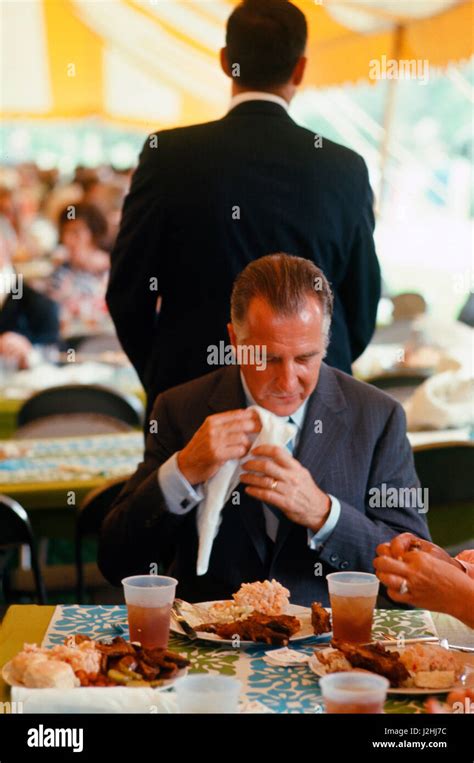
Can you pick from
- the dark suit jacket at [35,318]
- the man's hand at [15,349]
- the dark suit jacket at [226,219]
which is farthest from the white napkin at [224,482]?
the dark suit jacket at [35,318]

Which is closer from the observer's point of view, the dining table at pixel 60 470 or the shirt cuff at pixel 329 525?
the shirt cuff at pixel 329 525

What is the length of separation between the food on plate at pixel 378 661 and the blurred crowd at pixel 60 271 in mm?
3407

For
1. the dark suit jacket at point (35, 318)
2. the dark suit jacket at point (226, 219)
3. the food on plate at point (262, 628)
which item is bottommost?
the food on plate at point (262, 628)

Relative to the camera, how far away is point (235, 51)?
3432mm

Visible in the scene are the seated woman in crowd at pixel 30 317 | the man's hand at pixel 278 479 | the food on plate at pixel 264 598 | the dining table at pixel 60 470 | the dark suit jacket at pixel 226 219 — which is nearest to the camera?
the food on plate at pixel 264 598

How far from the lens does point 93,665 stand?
187 centimetres

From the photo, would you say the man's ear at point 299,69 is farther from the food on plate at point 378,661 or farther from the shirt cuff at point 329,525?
the food on plate at point 378,661

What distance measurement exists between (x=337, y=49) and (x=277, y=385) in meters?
5.50

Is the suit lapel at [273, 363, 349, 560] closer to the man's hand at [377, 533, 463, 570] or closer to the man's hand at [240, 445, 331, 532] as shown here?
the man's hand at [240, 445, 331, 532]

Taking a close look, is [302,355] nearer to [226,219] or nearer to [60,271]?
[226,219]

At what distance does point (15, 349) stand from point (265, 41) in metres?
3.46

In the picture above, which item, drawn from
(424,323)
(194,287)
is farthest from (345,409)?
(424,323)

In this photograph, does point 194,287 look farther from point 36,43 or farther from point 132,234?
point 36,43

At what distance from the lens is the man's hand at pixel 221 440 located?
2525 mm
